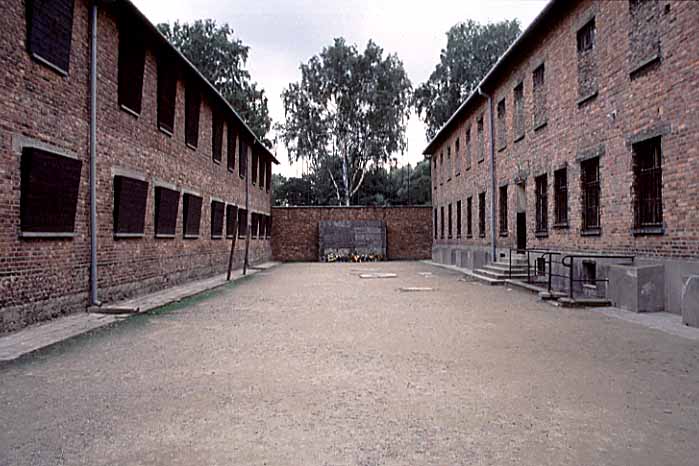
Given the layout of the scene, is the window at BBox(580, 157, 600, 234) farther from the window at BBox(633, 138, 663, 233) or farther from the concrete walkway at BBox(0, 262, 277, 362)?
the concrete walkway at BBox(0, 262, 277, 362)

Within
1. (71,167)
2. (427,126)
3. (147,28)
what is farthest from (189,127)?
(427,126)

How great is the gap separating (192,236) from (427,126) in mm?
29525

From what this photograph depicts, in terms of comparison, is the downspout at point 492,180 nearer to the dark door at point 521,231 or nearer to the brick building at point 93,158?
the dark door at point 521,231

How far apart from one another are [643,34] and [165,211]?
11922 millimetres

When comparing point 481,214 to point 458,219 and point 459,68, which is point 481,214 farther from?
point 459,68

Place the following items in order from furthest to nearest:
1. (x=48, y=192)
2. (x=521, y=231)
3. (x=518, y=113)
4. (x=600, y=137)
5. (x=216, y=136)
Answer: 1. (x=216, y=136)
2. (x=521, y=231)
3. (x=518, y=113)
4. (x=600, y=137)
5. (x=48, y=192)

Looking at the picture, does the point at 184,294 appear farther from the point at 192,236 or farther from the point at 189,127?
the point at 189,127

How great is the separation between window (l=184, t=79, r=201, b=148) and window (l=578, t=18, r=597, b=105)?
11164 mm

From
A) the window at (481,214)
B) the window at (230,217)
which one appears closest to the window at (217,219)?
the window at (230,217)

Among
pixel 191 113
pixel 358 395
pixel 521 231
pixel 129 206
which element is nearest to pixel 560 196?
pixel 521 231

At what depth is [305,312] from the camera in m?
10.5

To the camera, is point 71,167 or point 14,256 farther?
point 71,167

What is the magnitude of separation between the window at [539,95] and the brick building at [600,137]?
0.06m

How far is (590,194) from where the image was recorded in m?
13.4
